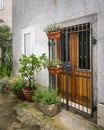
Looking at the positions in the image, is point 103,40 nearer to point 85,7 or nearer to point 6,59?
point 85,7

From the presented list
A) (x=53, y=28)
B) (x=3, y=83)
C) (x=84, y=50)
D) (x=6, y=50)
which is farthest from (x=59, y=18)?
(x=6, y=50)

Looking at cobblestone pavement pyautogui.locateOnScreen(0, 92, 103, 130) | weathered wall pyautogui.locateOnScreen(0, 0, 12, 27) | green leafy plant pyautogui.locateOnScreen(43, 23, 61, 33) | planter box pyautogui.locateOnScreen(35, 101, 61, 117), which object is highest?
weathered wall pyautogui.locateOnScreen(0, 0, 12, 27)

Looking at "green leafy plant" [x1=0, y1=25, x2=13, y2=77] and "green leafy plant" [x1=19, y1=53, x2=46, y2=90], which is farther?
"green leafy plant" [x1=0, y1=25, x2=13, y2=77]

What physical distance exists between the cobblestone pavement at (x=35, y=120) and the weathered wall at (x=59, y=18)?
80cm

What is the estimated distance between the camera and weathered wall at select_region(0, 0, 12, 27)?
66.5ft

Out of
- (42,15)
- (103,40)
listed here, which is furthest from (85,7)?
(42,15)

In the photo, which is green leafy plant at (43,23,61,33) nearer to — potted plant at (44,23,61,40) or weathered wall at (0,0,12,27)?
potted plant at (44,23,61,40)

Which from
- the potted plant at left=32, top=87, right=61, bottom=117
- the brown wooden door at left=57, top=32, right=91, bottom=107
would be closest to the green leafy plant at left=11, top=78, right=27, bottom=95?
the potted plant at left=32, top=87, right=61, bottom=117

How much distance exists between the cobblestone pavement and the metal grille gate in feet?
1.42

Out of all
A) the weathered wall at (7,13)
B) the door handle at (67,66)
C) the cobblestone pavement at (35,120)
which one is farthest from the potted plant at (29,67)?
the weathered wall at (7,13)

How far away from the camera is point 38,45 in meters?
8.86

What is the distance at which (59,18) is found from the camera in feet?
23.7

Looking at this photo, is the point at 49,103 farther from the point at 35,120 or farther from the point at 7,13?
the point at 7,13

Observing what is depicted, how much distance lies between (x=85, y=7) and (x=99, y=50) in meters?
1.46
